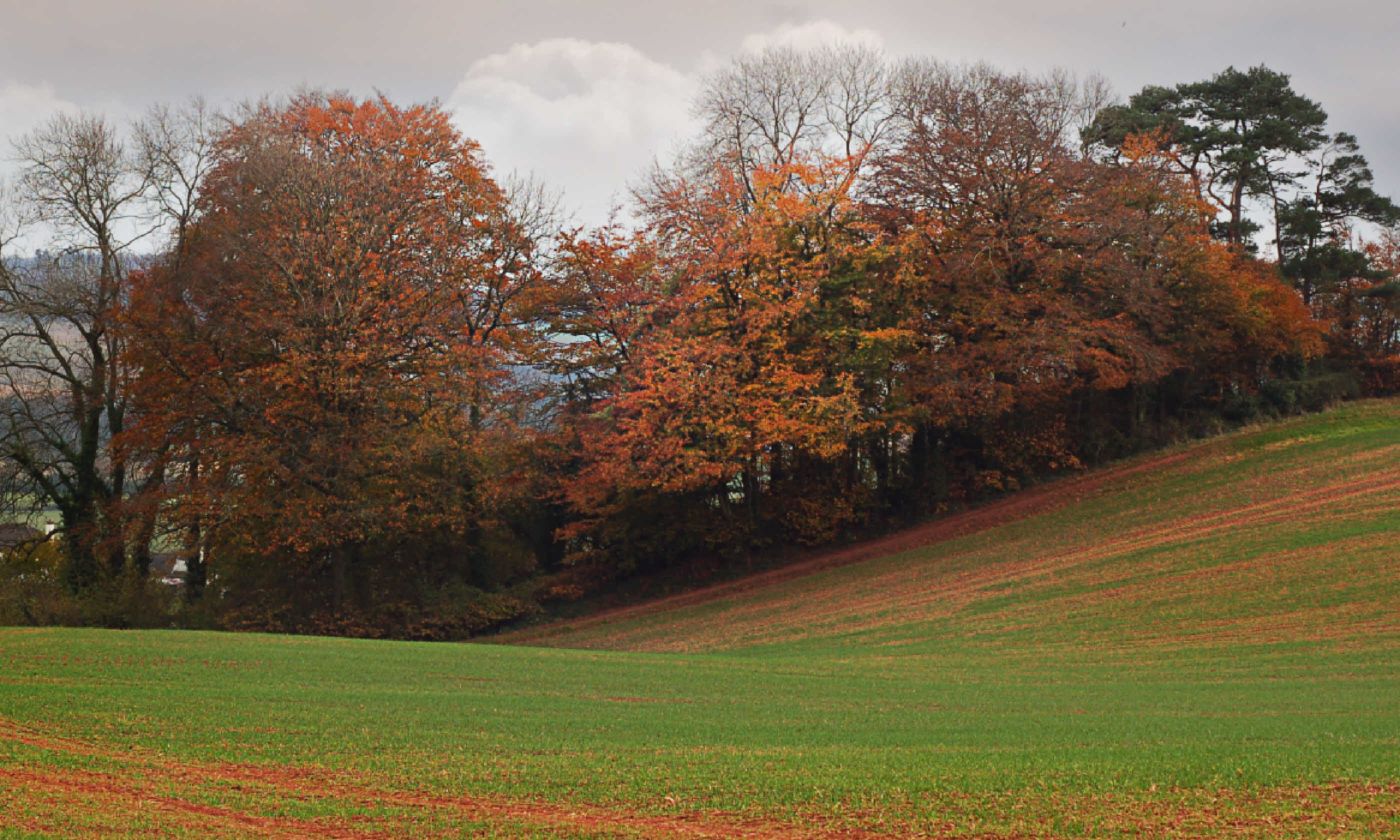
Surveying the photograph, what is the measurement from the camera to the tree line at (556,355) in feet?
109

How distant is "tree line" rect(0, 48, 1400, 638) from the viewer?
109 feet

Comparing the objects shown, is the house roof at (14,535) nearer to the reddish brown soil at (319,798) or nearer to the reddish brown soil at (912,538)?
the reddish brown soil at (912,538)

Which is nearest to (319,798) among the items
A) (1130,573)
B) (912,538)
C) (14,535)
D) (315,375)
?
(315,375)

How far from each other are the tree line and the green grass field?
8256 millimetres

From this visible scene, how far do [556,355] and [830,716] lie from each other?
28.1 meters

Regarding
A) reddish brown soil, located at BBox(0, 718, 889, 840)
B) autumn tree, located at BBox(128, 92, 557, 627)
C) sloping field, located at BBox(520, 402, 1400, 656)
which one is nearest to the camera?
reddish brown soil, located at BBox(0, 718, 889, 840)

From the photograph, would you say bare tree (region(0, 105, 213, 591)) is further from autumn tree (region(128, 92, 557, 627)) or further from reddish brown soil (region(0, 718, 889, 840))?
reddish brown soil (region(0, 718, 889, 840))

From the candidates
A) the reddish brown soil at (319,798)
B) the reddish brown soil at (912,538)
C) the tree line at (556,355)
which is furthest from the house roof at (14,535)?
the reddish brown soil at (319,798)

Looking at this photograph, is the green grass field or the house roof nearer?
the green grass field

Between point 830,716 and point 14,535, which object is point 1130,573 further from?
point 14,535

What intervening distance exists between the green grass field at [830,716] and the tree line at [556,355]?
8256mm

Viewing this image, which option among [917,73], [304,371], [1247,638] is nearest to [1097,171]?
[917,73]

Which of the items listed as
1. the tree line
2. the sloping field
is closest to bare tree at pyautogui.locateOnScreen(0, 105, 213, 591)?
the tree line

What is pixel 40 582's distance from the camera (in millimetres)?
33125
